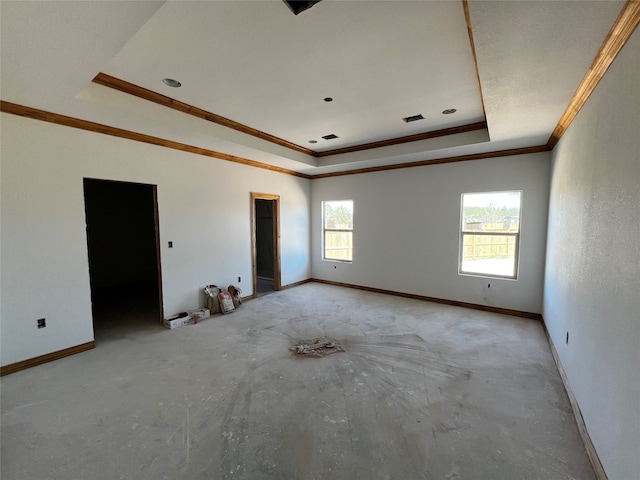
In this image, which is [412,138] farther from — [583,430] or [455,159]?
[583,430]

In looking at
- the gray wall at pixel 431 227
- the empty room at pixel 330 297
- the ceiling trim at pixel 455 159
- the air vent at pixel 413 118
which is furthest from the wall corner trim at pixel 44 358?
the ceiling trim at pixel 455 159

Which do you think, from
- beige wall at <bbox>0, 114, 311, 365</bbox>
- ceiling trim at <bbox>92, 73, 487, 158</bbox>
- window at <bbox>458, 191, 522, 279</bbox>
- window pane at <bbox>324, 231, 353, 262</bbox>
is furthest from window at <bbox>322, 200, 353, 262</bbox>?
beige wall at <bbox>0, 114, 311, 365</bbox>

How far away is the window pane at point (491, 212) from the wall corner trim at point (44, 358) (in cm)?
590

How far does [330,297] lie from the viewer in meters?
5.77

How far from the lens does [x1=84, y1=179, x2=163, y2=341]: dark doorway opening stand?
614cm

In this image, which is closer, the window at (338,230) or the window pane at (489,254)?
the window pane at (489,254)

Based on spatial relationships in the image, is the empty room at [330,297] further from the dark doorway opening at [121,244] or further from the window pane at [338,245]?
the window pane at [338,245]

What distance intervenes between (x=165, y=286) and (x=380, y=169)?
4.51 m

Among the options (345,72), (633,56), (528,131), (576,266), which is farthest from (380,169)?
(633,56)

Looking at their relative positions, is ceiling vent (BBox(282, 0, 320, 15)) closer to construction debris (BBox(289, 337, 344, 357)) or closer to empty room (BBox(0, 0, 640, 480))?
empty room (BBox(0, 0, 640, 480))

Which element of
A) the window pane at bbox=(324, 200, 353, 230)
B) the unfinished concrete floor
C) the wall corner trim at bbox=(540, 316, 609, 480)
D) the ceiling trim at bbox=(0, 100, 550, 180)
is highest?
the ceiling trim at bbox=(0, 100, 550, 180)

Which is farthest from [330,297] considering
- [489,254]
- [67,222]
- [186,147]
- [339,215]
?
[67,222]

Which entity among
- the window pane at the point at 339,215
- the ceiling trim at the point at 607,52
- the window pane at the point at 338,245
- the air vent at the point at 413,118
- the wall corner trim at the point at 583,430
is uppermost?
the air vent at the point at 413,118

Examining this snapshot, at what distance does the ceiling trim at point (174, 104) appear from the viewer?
2.82 metres
